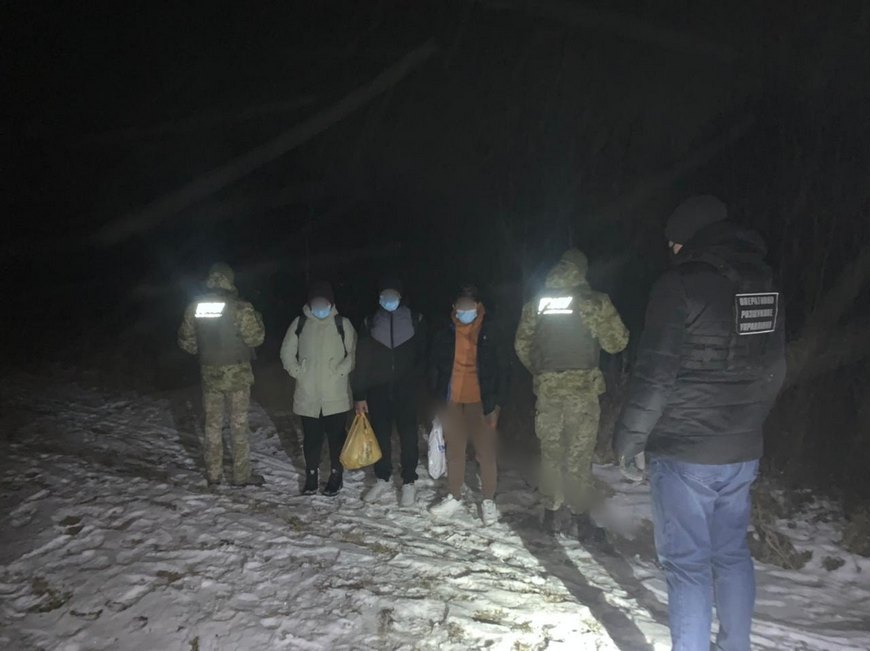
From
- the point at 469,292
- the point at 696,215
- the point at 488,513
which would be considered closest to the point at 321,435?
the point at 488,513

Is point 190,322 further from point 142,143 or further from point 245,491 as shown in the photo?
point 142,143

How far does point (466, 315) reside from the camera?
531 centimetres

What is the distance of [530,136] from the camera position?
532 inches

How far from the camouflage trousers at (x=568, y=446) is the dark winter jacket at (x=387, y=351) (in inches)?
51.6

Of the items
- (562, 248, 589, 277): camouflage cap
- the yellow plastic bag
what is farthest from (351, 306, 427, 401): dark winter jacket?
(562, 248, 589, 277): camouflage cap

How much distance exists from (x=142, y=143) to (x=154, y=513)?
2060 centimetres

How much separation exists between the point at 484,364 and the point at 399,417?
109 centimetres

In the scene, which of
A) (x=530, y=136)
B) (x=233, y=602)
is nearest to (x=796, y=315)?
(x=530, y=136)

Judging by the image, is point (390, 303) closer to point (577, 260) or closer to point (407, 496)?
point (577, 260)

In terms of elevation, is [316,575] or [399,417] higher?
[399,417]

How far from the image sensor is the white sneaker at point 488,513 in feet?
17.7

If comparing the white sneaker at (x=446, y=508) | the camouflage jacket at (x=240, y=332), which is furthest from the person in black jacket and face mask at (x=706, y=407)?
the camouflage jacket at (x=240, y=332)

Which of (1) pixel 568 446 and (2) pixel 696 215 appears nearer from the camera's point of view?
(2) pixel 696 215

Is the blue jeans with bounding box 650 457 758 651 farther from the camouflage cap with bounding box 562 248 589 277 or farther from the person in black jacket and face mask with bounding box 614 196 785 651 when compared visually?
the camouflage cap with bounding box 562 248 589 277
